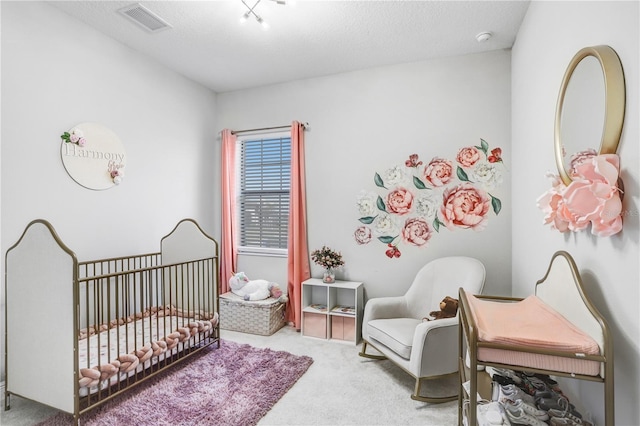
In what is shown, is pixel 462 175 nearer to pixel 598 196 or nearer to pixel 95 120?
pixel 598 196

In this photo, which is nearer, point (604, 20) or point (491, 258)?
point (604, 20)

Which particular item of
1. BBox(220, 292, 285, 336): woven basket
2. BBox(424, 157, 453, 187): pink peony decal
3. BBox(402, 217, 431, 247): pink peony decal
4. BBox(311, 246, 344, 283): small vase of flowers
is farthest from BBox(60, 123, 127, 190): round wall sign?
BBox(424, 157, 453, 187): pink peony decal

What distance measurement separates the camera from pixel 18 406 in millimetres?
1884

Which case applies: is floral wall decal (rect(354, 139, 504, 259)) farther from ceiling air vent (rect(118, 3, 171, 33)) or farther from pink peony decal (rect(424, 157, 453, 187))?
ceiling air vent (rect(118, 3, 171, 33))

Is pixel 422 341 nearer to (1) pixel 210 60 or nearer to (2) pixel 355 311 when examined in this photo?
(2) pixel 355 311

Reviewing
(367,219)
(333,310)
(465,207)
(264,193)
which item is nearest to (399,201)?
(367,219)

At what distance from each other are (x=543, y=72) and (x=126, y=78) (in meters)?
3.11

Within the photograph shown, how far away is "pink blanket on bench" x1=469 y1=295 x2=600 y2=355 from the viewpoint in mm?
1002

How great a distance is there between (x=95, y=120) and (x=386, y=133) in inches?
97.1

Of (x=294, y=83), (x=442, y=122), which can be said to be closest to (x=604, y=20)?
(x=442, y=122)

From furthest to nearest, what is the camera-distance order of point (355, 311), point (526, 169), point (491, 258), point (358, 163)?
point (358, 163) < point (355, 311) < point (491, 258) < point (526, 169)

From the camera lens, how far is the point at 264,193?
3.64 metres

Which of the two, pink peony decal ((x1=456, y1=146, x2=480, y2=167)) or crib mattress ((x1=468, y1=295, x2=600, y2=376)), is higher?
pink peony decal ((x1=456, y1=146, x2=480, y2=167))

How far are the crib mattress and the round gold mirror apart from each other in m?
0.62
